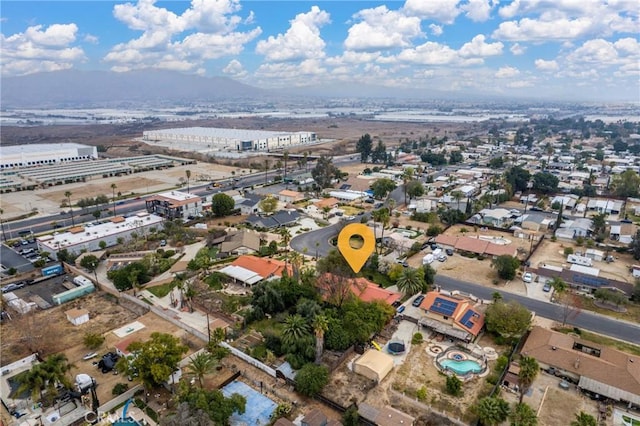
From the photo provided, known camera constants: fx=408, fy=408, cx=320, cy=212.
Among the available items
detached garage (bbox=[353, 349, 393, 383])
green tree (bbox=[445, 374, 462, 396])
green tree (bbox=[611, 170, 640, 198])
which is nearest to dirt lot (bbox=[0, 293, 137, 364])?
detached garage (bbox=[353, 349, 393, 383])

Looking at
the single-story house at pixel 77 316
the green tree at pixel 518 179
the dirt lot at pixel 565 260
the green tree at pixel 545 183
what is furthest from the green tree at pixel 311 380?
the green tree at pixel 545 183

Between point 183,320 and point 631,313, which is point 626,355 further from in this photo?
point 183,320

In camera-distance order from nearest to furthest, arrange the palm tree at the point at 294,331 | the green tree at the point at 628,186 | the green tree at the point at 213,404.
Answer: the green tree at the point at 213,404
the palm tree at the point at 294,331
the green tree at the point at 628,186

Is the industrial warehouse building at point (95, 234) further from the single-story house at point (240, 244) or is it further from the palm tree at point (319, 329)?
the palm tree at point (319, 329)

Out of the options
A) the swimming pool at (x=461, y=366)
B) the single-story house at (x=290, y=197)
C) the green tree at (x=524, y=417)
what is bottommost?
the swimming pool at (x=461, y=366)

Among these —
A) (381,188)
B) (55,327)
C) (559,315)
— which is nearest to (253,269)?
(55,327)

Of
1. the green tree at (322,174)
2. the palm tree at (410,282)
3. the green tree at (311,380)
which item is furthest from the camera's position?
the green tree at (322,174)

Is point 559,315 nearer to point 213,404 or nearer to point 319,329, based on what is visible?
point 319,329
